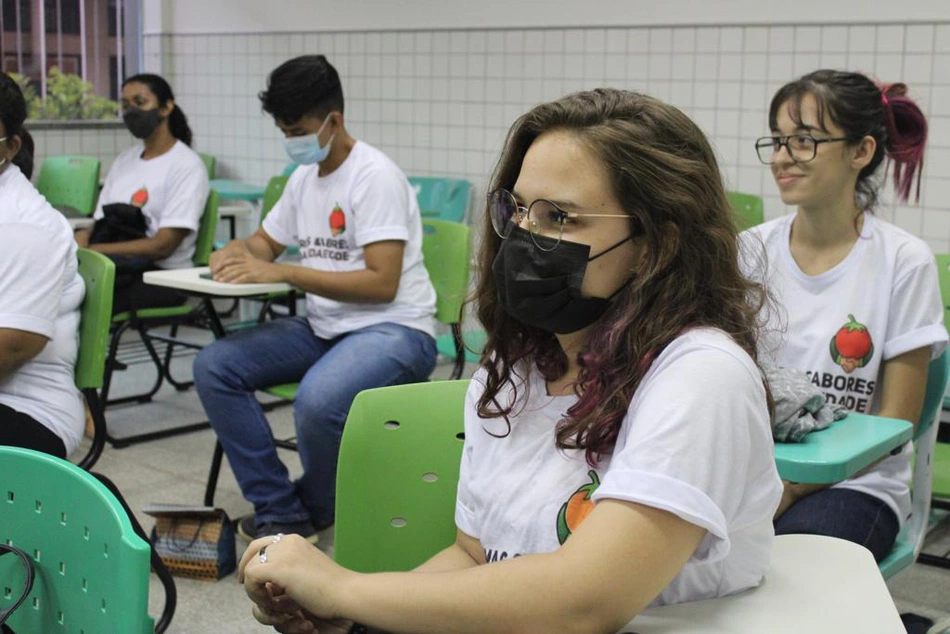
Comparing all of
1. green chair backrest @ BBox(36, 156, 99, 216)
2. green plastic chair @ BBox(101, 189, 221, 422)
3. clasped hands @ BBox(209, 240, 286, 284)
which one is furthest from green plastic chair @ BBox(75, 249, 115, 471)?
green chair backrest @ BBox(36, 156, 99, 216)

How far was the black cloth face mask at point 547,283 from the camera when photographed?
51.1 inches

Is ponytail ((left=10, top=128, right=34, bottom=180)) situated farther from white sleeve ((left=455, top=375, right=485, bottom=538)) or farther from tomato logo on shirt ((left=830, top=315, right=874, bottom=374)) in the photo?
tomato logo on shirt ((left=830, top=315, right=874, bottom=374))

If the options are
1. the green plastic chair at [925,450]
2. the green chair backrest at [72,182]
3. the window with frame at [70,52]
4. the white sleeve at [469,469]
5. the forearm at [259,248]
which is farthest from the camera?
the window with frame at [70,52]

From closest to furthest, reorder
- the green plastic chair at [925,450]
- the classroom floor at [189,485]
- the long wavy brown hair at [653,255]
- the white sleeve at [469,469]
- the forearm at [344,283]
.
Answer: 1. the long wavy brown hair at [653,255]
2. the white sleeve at [469,469]
3. the green plastic chair at [925,450]
4. the classroom floor at [189,485]
5. the forearm at [344,283]

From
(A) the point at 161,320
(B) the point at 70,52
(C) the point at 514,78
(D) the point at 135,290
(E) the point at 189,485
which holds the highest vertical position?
(B) the point at 70,52

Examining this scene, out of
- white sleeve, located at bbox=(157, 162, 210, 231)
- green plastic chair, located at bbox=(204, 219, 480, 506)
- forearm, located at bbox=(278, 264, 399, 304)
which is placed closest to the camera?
forearm, located at bbox=(278, 264, 399, 304)

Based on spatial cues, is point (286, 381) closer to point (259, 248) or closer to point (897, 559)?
point (259, 248)

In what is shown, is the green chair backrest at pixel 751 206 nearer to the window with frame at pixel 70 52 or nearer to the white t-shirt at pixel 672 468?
the white t-shirt at pixel 672 468

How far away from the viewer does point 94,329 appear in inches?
96.7

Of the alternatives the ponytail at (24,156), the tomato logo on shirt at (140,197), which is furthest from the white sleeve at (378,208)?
the tomato logo on shirt at (140,197)

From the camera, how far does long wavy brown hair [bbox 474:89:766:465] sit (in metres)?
1.23

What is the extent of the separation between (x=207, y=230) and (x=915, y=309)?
2.93 m

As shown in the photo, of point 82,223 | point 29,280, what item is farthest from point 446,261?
point 82,223

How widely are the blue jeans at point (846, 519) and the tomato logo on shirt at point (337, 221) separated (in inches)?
64.3
